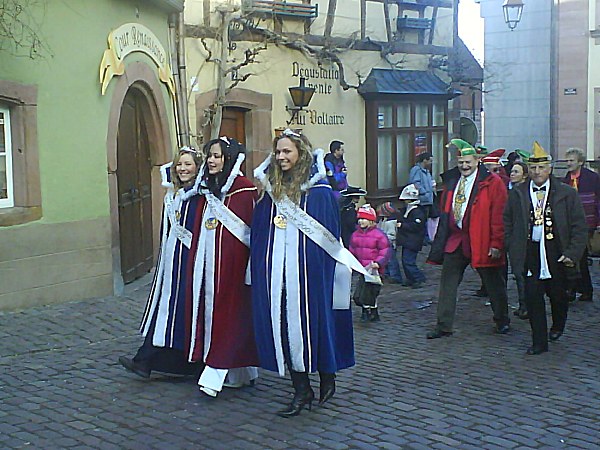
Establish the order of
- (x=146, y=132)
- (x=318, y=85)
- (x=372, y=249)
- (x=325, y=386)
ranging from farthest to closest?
(x=318, y=85) → (x=146, y=132) → (x=372, y=249) → (x=325, y=386)

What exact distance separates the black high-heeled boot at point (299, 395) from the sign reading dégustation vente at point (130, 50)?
4.98m

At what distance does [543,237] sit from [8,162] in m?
4.90

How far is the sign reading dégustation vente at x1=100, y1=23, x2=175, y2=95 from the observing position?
→ 10023mm

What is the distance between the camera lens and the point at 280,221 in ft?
19.7

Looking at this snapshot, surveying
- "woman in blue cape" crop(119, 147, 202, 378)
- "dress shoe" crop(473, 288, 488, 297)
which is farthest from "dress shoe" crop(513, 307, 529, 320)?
"woman in blue cape" crop(119, 147, 202, 378)

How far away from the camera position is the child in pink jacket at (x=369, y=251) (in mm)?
8867

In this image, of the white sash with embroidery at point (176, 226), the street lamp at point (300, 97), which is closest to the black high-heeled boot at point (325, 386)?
the white sash with embroidery at point (176, 226)

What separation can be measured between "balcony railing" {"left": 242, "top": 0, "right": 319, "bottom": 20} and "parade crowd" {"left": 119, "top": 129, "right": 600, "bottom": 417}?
6.11 meters

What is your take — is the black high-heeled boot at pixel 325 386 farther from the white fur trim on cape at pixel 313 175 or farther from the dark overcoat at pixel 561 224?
the dark overcoat at pixel 561 224

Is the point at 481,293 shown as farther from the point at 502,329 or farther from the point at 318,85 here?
the point at 318,85

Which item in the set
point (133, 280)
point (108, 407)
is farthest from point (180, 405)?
point (133, 280)

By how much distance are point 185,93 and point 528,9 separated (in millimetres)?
13902

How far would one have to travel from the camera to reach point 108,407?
619 centimetres

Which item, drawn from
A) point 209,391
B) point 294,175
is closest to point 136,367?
point 209,391
